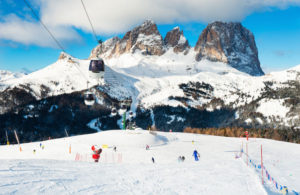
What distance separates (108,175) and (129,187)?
225cm

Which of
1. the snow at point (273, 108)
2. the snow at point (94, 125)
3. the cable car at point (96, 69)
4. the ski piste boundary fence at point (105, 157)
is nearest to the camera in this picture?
the cable car at point (96, 69)

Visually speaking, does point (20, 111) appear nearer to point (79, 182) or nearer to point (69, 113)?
point (69, 113)

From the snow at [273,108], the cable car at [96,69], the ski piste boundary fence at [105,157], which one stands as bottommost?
the ski piste boundary fence at [105,157]

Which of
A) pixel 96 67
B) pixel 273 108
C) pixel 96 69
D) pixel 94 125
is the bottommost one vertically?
pixel 94 125

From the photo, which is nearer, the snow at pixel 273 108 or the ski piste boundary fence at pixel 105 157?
the ski piste boundary fence at pixel 105 157

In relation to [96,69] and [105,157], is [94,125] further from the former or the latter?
[96,69]

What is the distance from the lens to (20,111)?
6358 inches

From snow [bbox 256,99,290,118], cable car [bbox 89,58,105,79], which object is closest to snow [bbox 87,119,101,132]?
snow [bbox 256,99,290,118]

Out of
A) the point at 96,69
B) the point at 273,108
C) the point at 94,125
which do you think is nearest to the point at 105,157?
the point at 96,69

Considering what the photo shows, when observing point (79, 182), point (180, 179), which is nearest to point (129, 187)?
point (79, 182)

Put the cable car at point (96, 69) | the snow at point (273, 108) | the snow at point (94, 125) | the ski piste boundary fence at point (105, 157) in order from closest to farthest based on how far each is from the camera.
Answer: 1. the cable car at point (96, 69)
2. the ski piste boundary fence at point (105, 157)
3. the snow at point (94, 125)
4. the snow at point (273, 108)

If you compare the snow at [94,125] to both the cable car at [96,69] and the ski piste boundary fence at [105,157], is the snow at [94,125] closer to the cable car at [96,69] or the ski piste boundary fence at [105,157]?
the ski piste boundary fence at [105,157]

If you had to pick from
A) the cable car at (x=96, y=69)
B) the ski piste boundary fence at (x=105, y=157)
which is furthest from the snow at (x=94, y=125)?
the cable car at (x=96, y=69)

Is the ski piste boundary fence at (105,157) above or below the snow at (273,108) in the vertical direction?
below
